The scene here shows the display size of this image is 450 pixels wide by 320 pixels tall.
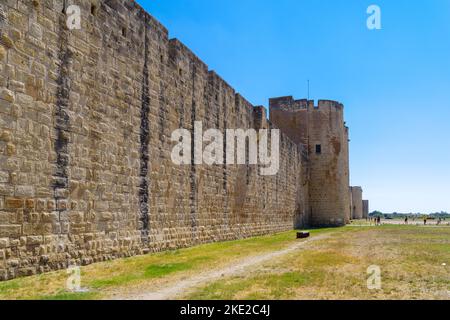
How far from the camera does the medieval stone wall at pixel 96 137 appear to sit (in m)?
7.16

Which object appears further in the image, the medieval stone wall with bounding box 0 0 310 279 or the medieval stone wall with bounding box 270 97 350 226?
the medieval stone wall with bounding box 270 97 350 226

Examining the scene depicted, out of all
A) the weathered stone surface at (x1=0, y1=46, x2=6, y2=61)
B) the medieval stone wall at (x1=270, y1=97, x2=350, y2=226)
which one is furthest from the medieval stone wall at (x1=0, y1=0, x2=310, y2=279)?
the medieval stone wall at (x1=270, y1=97, x2=350, y2=226)

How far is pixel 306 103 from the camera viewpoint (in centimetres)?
3397

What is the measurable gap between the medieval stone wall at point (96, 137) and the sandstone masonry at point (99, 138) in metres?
0.02

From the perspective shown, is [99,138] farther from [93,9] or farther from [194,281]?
[194,281]

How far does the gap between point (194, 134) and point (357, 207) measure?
53.3 meters

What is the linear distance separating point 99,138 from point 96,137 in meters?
0.11

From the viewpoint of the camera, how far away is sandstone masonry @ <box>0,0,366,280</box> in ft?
23.5

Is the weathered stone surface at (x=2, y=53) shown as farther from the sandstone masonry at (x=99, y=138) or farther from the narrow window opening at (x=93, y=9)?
the narrow window opening at (x=93, y=9)

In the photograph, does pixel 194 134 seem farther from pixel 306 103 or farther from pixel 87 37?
pixel 306 103

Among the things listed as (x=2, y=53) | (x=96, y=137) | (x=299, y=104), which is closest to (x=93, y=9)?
(x=96, y=137)

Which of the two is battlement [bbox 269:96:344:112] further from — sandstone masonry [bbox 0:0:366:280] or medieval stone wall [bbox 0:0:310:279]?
medieval stone wall [bbox 0:0:310:279]

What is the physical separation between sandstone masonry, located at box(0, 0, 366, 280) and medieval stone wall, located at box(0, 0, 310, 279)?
23 millimetres
